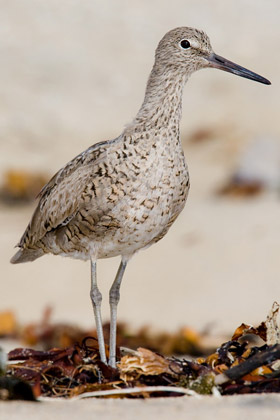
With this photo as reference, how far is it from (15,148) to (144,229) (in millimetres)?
11418

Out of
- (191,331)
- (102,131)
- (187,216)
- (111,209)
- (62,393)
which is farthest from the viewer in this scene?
(102,131)

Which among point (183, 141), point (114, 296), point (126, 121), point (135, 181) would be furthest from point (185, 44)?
point (126, 121)

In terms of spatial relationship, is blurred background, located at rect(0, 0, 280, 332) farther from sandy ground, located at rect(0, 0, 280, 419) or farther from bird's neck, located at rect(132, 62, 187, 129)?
bird's neck, located at rect(132, 62, 187, 129)

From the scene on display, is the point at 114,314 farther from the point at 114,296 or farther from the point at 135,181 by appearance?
the point at 135,181

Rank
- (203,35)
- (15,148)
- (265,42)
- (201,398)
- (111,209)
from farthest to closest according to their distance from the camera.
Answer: (265,42) < (15,148) < (203,35) < (111,209) < (201,398)

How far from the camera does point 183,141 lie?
55.8ft

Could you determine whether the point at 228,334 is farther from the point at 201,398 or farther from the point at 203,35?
the point at 201,398

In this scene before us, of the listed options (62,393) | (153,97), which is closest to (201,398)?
(62,393)

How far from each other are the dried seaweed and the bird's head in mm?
1772

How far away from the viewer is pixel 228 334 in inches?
373

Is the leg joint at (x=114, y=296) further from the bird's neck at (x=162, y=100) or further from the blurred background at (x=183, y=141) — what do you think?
the blurred background at (x=183, y=141)

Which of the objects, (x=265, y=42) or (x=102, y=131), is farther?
(x=265, y=42)

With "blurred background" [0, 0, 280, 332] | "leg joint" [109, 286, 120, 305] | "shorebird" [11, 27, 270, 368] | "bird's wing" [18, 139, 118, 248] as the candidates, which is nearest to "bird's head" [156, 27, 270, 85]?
"shorebird" [11, 27, 270, 368]

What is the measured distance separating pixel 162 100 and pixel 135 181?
0.63 metres
